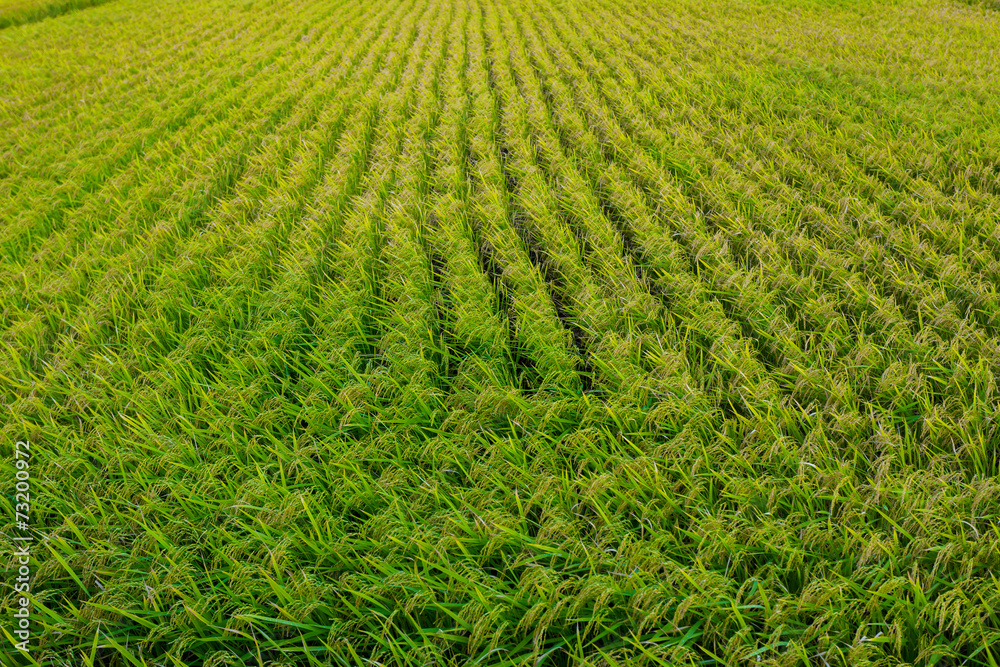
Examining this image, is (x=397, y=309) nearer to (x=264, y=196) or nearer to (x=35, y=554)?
(x=35, y=554)

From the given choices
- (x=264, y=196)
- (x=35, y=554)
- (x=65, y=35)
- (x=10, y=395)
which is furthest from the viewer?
(x=65, y=35)

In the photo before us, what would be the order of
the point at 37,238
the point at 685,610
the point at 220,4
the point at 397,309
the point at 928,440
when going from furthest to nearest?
the point at 220,4 < the point at 37,238 < the point at 397,309 < the point at 928,440 < the point at 685,610

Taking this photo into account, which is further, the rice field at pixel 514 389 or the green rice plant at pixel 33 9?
the green rice plant at pixel 33 9

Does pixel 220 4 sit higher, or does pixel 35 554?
pixel 220 4

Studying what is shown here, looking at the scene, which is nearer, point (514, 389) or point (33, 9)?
point (514, 389)

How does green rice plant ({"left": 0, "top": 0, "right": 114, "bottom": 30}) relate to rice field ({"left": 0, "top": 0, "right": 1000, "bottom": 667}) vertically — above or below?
above

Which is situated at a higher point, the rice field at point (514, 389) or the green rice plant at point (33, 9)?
the green rice plant at point (33, 9)

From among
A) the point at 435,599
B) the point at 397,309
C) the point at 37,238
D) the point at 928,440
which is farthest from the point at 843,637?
the point at 37,238

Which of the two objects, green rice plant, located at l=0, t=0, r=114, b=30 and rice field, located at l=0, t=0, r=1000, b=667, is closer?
rice field, located at l=0, t=0, r=1000, b=667
